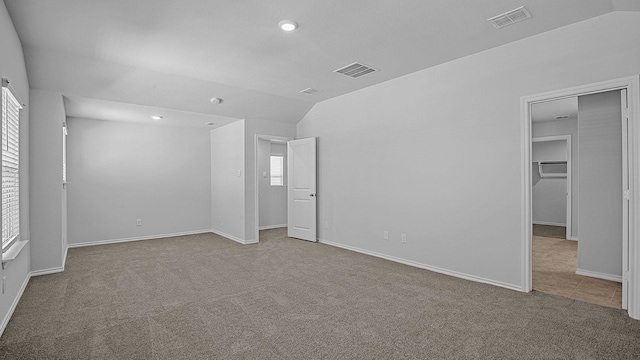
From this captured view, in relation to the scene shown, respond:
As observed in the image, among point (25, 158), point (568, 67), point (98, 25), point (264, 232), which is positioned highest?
point (98, 25)

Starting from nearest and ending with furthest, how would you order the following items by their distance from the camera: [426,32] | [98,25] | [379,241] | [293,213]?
[98,25], [426,32], [379,241], [293,213]

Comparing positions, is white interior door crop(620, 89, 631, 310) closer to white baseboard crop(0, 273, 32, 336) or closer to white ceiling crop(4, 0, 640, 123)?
white ceiling crop(4, 0, 640, 123)

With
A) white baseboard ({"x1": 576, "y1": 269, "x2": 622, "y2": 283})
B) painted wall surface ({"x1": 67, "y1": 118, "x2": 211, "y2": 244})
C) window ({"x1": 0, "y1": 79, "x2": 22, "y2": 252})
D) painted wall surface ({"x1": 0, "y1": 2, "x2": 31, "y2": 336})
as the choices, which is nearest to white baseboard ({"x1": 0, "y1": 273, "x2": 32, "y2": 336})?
painted wall surface ({"x1": 0, "y1": 2, "x2": 31, "y2": 336})

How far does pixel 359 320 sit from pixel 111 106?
483cm

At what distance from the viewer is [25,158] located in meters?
3.80

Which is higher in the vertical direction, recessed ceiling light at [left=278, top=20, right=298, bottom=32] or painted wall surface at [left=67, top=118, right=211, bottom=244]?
recessed ceiling light at [left=278, top=20, right=298, bottom=32]

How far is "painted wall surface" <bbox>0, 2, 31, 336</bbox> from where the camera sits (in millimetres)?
2627

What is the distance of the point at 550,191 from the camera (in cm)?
843

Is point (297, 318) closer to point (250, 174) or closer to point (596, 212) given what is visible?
point (250, 174)

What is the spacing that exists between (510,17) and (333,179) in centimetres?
355

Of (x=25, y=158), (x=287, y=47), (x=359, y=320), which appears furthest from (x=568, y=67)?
(x=25, y=158)

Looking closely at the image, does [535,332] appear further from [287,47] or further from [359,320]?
[287,47]

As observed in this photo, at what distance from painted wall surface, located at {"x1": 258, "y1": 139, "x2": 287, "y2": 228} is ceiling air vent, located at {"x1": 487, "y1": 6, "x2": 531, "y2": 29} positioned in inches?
222

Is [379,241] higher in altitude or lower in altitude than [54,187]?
lower
